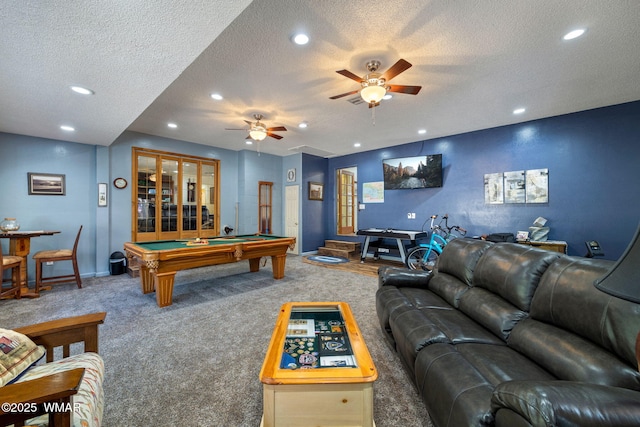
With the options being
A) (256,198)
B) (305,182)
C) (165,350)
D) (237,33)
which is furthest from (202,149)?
(165,350)

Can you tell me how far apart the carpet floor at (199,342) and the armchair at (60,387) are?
1.59 ft

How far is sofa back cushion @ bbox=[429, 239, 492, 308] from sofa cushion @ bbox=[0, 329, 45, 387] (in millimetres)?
2731

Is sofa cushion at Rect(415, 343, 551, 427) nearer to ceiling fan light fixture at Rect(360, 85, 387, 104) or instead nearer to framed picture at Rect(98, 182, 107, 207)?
ceiling fan light fixture at Rect(360, 85, 387, 104)

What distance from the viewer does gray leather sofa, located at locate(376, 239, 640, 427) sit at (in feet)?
2.58

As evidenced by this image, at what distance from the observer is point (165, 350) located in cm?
223

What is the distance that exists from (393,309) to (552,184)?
4387 mm

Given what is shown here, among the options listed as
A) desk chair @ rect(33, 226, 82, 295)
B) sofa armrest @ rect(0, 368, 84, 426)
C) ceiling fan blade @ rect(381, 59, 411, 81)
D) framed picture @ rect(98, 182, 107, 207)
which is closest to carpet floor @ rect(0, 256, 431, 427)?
desk chair @ rect(33, 226, 82, 295)

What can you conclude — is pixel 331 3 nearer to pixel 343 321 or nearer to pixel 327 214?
pixel 343 321

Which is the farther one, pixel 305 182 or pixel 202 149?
pixel 305 182

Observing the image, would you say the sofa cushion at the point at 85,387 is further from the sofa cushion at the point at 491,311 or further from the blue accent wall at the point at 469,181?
the blue accent wall at the point at 469,181

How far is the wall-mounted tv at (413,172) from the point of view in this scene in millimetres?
5586

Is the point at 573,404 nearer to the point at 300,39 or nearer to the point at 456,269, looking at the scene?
the point at 456,269

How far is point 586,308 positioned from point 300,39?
9.24 ft

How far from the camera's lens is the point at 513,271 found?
1.73 m
